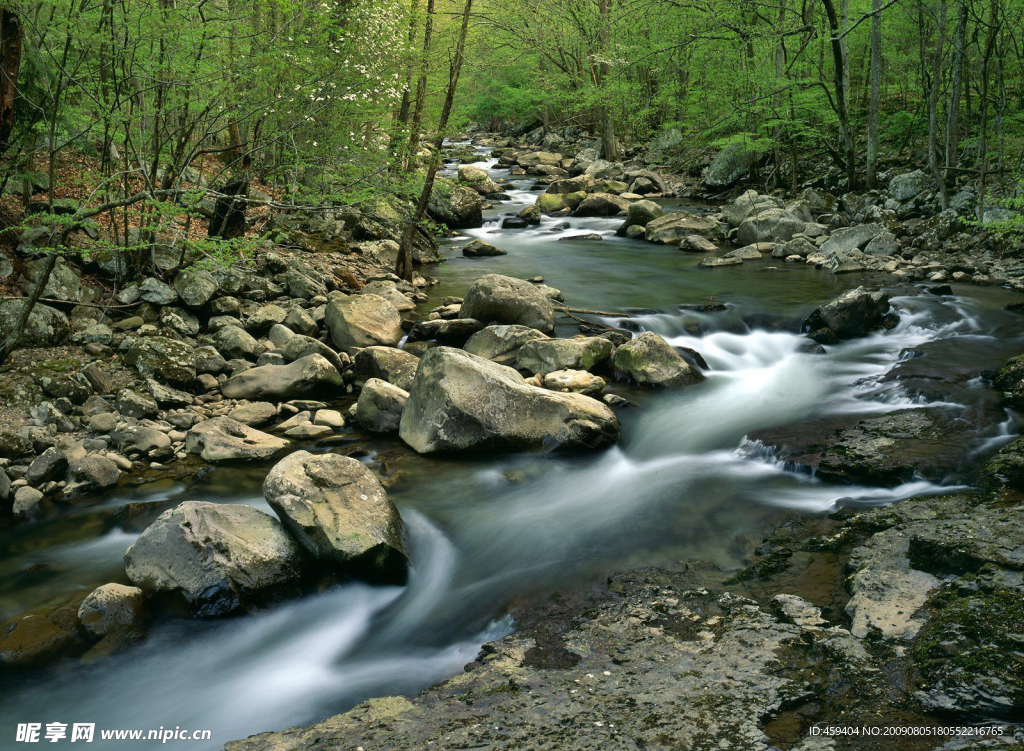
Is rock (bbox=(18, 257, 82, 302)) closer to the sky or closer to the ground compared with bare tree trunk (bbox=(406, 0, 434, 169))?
closer to the ground

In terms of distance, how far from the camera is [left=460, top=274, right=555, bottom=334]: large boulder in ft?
32.4

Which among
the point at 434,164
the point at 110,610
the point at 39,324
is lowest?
the point at 110,610

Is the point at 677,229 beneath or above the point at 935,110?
beneath

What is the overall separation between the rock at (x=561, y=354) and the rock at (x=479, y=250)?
7.08m

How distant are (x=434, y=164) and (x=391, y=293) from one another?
2340 millimetres

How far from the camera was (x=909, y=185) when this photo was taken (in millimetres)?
16344

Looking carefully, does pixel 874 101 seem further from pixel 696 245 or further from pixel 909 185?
pixel 696 245

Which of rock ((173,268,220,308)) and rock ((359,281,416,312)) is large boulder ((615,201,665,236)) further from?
rock ((173,268,220,308))

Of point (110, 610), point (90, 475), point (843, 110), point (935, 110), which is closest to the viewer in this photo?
point (110, 610)

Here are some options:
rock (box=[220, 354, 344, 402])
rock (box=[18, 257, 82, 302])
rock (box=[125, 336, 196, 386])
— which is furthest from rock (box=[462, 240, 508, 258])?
rock (box=[18, 257, 82, 302])

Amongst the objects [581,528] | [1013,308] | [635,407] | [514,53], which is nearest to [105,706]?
[581,528]

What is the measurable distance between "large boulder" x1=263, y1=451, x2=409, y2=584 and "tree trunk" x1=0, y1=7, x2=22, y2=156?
5232 millimetres

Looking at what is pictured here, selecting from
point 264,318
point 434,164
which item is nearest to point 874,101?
point 434,164

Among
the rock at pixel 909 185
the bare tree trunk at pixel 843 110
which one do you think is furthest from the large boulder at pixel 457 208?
the rock at pixel 909 185
